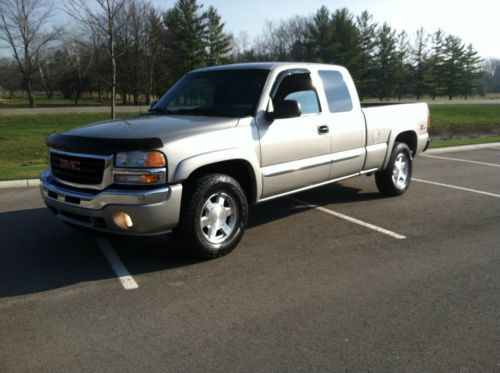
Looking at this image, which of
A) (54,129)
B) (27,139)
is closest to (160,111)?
(27,139)

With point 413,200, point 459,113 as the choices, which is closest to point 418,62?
point 459,113

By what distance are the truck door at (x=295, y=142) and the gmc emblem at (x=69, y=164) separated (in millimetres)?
1830

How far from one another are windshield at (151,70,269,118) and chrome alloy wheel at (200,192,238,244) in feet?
3.03

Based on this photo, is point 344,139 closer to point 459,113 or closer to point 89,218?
point 89,218

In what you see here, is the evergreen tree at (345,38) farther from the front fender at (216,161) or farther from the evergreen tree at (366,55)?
the front fender at (216,161)

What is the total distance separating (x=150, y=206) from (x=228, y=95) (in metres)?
1.84

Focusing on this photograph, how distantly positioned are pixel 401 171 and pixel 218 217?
155 inches

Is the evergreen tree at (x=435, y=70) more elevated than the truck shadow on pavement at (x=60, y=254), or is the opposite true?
the evergreen tree at (x=435, y=70)

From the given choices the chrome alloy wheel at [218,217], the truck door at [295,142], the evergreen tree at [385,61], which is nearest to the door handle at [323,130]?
the truck door at [295,142]

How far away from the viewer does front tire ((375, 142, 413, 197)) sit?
6.84 meters

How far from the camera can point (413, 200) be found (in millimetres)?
6914

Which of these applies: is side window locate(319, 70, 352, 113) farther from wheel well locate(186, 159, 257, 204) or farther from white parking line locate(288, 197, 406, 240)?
wheel well locate(186, 159, 257, 204)

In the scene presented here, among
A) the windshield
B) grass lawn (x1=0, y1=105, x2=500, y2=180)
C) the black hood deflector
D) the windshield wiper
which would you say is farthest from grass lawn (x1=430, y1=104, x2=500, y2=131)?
the black hood deflector

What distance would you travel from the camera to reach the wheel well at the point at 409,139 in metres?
7.09
